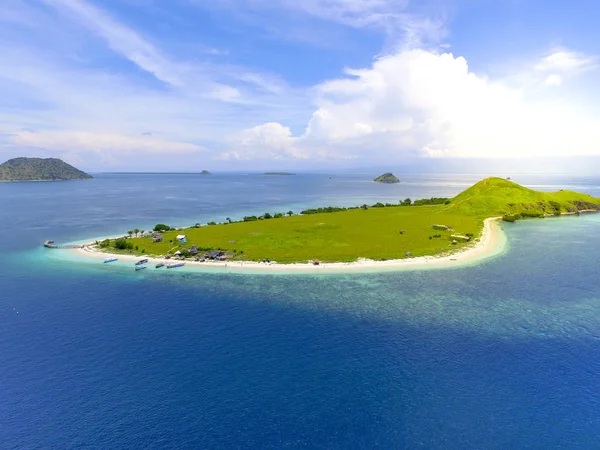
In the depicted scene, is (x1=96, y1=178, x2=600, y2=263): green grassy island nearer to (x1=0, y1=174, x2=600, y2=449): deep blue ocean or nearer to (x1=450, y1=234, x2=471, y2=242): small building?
(x1=450, y1=234, x2=471, y2=242): small building

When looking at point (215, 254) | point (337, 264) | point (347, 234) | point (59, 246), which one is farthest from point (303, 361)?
point (59, 246)

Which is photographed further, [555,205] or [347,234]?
[555,205]

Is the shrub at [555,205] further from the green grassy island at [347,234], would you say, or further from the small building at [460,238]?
the small building at [460,238]

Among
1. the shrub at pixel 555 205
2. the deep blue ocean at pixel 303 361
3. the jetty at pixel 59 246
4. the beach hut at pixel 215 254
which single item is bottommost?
the deep blue ocean at pixel 303 361

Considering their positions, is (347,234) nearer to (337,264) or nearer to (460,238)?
(337,264)

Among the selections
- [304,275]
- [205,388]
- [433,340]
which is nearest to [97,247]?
[304,275]

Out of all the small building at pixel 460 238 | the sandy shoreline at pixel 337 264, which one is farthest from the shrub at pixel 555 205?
the sandy shoreline at pixel 337 264
